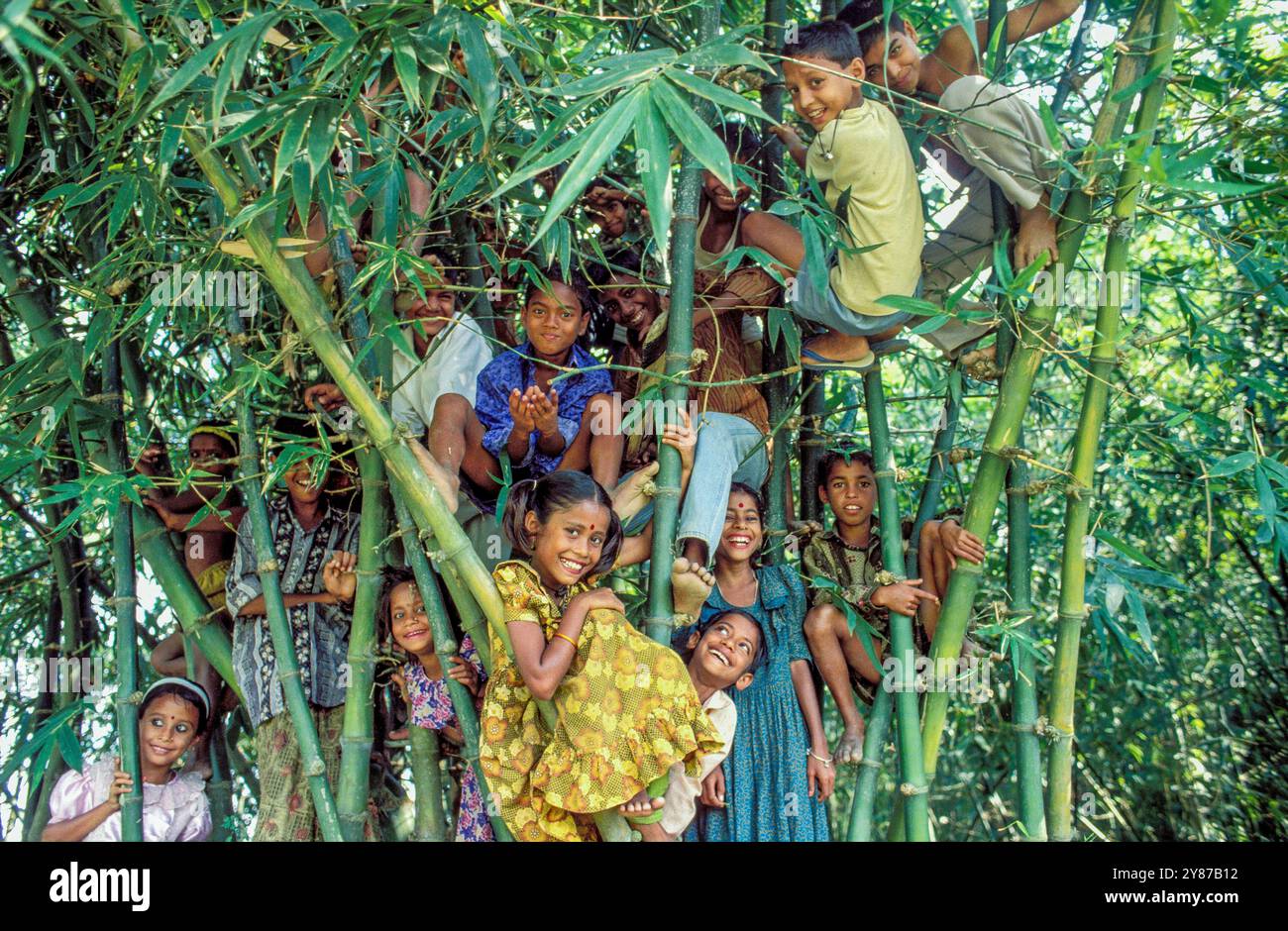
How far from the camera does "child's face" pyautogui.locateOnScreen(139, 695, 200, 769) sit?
313cm

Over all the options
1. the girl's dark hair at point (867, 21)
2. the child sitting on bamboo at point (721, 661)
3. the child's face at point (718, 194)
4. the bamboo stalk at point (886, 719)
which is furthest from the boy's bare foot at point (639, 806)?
the girl's dark hair at point (867, 21)

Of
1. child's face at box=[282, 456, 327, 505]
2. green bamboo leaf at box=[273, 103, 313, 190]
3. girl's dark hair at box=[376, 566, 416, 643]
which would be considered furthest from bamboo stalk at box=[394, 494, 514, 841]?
green bamboo leaf at box=[273, 103, 313, 190]

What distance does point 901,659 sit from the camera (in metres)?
2.87

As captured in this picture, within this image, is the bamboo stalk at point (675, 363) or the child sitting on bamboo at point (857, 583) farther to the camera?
the child sitting on bamboo at point (857, 583)

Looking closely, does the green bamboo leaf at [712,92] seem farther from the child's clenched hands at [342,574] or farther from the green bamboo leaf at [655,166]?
the child's clenched hands at [342,574]

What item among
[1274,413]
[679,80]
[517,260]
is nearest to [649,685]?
[517,260]

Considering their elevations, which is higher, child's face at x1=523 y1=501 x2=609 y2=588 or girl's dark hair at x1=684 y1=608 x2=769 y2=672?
child's face at x1=523 y1=501 x2=609 y2=588

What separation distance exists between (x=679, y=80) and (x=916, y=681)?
1.43m

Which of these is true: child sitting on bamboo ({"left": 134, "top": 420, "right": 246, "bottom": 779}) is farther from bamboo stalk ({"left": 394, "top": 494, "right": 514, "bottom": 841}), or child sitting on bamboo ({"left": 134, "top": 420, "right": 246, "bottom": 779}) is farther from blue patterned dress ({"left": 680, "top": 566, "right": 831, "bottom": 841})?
blue patterned dress ({"left": 680, "top": 566, "right": 831, "bottom": 841})

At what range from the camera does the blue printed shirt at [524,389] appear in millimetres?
3033

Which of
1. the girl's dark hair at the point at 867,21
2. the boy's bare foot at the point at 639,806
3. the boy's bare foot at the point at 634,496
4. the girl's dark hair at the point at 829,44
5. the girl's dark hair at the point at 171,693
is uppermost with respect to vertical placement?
the girl's dark hair at the point at 867,21

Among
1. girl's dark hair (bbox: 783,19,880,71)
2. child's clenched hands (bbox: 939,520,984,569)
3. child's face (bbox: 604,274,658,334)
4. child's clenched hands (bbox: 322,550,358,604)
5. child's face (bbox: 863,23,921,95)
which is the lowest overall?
child's clenched hands (bbox: 939,520,984,569)

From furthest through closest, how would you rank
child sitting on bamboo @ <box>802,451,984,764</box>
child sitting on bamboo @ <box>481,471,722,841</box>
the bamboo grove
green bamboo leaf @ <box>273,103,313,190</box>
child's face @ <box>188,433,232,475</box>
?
child's face @ <box>188,433,232,475</box> < child sitting on bamboo @ <box>802,451,984,764</box> < child sitting on bamboo @ <box>481,471,722,841</box> < the bamboo grove < green bamboo leaf @ <box>273,103,313,190</box>

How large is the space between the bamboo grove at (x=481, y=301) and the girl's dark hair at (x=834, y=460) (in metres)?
0.04
